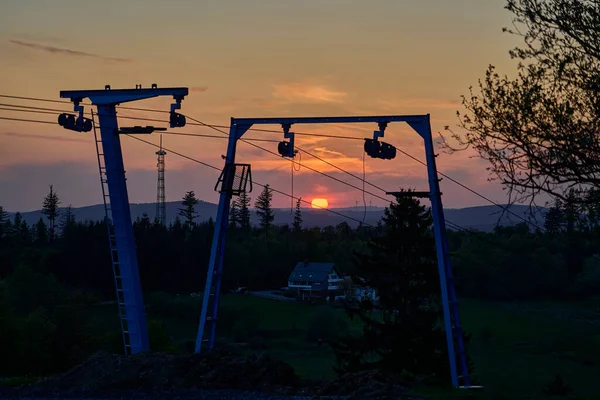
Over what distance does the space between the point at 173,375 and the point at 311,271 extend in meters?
125

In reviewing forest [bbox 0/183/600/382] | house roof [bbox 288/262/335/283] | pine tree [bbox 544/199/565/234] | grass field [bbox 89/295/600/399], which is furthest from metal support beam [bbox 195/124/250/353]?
house roof [bbox 288/262/335/283]

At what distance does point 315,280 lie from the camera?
144375mm

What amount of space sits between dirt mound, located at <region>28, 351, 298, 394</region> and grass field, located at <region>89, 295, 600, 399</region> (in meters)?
39.0

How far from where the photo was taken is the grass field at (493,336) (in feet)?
239

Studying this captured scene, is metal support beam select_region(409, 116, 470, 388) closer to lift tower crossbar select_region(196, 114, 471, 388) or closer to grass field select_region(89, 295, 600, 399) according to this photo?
lift tower crossbar select_region(196, 114, 471, 388)

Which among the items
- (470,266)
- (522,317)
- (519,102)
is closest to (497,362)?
(522,317)

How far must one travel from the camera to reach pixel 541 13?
66.3ft

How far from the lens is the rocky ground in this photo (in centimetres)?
2178

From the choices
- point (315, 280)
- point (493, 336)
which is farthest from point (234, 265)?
point (493, 336)

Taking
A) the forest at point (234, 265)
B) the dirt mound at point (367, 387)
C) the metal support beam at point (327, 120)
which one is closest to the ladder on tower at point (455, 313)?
the metal support beam at point (327, 120)

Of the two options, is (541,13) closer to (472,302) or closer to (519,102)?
(519,102)

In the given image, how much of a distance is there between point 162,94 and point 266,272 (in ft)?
418

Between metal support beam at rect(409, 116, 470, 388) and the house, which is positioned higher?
the house

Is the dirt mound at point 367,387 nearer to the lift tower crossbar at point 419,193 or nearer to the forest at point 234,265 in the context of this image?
the lift tower crossbar at point 419,193
